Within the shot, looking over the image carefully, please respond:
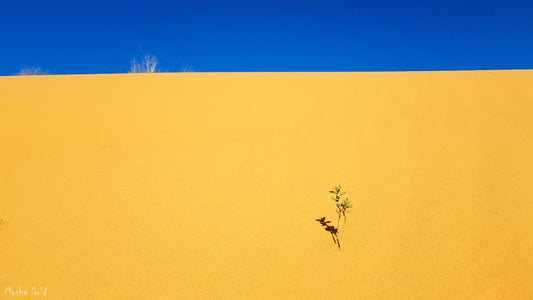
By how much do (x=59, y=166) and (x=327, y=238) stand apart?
154 inches

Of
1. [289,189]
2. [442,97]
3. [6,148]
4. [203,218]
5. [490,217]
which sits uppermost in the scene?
[442,97]

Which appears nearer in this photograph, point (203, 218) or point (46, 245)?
point (46, 245)

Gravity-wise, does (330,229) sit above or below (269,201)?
below

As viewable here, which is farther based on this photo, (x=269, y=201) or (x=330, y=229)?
(x=269, y=201)

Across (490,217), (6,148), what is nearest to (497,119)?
(490,217)

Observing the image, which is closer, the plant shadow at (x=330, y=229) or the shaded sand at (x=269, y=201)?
the shaded sand at (x=269, y=201)

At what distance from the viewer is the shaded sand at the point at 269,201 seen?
79.4 inches

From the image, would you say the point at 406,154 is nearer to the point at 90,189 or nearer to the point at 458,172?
the point at 458,172

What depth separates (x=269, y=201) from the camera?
3012 mm

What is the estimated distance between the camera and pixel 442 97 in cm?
675

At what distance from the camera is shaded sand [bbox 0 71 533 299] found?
2016mm

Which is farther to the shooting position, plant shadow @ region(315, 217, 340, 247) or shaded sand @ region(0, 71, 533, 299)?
plant shadow @ region(315, 217, 340, 247)

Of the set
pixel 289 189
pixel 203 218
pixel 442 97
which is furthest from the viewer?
pixel 442 97

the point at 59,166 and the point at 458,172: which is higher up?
the point at 59,166
